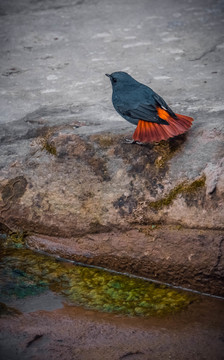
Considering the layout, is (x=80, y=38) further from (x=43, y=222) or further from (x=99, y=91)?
(x=43, y=222)

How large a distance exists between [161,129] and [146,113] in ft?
0.53

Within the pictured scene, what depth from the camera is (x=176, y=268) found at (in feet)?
8.52

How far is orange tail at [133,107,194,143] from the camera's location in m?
2.63

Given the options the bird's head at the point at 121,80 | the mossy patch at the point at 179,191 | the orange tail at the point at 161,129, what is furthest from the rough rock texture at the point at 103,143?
the bird's head at the point at 121,80

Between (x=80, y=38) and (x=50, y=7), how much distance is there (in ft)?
4.40

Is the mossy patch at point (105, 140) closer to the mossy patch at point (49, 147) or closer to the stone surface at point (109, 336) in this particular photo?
the mossy patch at point (49, 147)

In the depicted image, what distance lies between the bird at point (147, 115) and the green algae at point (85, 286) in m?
0.85

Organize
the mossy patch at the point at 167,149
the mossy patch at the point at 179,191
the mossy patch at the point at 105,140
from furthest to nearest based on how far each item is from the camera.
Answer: the mossy patch at the point at 105,140 < the mossy patch at the point at 167,149 < the mossy patch at the point at 179,191

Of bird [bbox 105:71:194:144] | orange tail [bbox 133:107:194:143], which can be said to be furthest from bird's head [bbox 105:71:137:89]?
orange tail [bbox 133:107:194:143]

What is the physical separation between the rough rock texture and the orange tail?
0.15 meters

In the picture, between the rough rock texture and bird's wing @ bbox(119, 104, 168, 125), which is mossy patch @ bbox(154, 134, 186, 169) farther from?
bird's wing @ bbox(119, 104, 168, 125)

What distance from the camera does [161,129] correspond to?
267 cm

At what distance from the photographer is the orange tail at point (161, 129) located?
263 cm

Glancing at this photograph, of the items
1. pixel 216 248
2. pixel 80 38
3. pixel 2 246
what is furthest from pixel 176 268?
pixel 80 38
